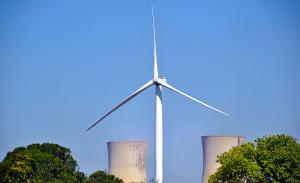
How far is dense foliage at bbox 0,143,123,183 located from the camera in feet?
376

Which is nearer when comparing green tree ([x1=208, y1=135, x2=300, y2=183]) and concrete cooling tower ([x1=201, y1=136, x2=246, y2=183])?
green tree ([x1=208, y1=135, x2=300, y2=183])

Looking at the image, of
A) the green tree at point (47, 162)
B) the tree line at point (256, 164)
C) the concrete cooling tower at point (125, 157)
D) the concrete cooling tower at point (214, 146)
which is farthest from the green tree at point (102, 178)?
the tree line at point (256, 164)

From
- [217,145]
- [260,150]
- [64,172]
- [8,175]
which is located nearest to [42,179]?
[64,172]

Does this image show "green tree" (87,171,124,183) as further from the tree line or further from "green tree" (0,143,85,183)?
the tree line

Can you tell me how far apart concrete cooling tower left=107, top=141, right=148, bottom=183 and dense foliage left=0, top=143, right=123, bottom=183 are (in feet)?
9.95

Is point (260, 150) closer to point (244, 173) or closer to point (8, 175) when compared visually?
point (244, 173)

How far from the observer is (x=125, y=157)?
138000 mm

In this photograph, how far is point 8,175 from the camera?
100688 mm

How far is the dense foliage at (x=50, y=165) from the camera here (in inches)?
4510

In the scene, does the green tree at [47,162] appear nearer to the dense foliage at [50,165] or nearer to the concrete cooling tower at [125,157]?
the dense foliage at [50,165]

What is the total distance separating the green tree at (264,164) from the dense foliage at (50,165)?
27.3 meters

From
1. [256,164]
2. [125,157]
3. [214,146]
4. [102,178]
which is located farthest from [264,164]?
[125,157]

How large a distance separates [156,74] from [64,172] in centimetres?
4530

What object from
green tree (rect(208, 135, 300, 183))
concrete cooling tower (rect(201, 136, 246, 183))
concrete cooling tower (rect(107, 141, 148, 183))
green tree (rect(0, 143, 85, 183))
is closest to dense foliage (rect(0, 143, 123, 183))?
green tree (rect(0, 143, 85, 183))
